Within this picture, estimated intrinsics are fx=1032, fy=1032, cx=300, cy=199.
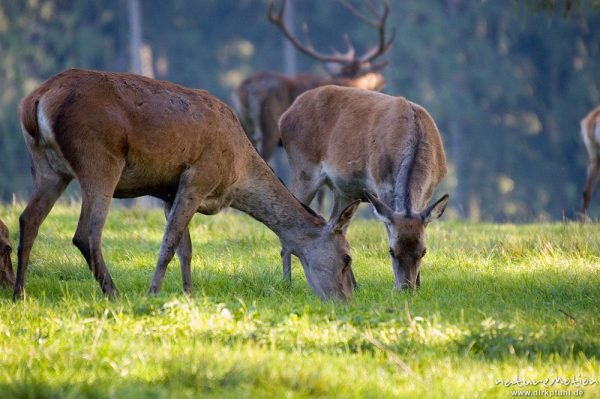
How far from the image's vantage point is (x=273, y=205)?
27.3 feet

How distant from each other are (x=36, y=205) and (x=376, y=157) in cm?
304

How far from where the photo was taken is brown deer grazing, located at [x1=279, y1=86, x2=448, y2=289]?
784 centimetres

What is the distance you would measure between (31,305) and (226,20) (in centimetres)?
3162

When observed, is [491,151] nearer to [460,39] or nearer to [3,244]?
[460,39]

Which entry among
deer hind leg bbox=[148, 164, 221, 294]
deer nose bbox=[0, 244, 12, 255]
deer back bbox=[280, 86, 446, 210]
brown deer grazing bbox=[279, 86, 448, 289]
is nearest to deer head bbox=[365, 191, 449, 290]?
brown deer grazing bbox=[279, 86, 448, 289]

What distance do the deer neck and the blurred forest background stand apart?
82.6 feet

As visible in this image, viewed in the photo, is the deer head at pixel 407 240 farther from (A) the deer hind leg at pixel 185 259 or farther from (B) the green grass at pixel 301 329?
(A) the deer hind leg at pixel 185 259

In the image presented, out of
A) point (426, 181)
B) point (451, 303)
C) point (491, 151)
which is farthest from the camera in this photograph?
point (491, 151)

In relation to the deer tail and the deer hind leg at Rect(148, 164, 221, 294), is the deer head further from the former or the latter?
the deer tail

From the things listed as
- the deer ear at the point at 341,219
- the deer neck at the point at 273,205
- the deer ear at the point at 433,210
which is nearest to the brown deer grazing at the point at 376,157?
the deer ear at the point at 433,210


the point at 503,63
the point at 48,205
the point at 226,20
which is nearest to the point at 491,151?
the point at 503,63

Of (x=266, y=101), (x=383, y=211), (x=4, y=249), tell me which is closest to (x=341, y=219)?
(x=383, y=211)

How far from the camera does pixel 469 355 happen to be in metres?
5.74

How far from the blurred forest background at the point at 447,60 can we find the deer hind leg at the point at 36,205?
84.4ft
